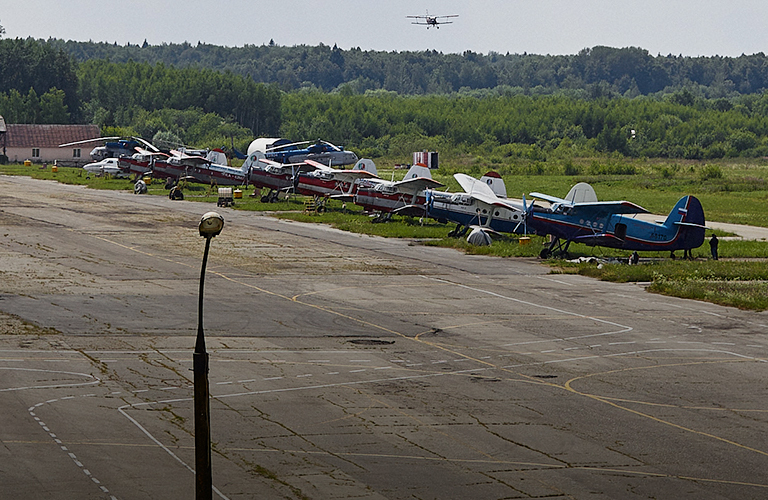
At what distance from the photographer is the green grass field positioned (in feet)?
120

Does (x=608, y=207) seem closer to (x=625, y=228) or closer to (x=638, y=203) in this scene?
(x=625, y=228)

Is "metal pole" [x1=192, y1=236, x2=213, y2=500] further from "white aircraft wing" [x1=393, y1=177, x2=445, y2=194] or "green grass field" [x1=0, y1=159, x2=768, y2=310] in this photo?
"white aircraft wing" [x1=393, y1=177, x2=445, y2=194]

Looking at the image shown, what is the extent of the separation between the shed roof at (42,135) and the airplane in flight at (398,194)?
274 ft

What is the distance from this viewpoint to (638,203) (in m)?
75.8

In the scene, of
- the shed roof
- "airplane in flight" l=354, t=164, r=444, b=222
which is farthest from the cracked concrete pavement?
the shed roof

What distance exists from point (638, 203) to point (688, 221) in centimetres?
3419

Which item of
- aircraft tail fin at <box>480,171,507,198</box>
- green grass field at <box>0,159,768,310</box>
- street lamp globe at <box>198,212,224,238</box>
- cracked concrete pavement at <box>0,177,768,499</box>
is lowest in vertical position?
cracked concrete pavement at <box>0,177,768,499</box>

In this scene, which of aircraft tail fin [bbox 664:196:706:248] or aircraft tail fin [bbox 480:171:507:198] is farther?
aircraft tail fin [bbox 480:171:507:198]

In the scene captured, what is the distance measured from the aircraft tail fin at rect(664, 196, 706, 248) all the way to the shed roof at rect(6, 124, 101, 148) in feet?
341

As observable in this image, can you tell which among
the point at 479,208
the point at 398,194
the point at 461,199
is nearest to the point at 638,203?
the point at 398,194

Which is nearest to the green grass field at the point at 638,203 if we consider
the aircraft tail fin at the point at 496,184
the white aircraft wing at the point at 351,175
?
the white aircraft wing at the point at 351,175

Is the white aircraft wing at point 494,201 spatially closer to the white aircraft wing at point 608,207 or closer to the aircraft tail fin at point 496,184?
the aircraft tail fin at point 496,184

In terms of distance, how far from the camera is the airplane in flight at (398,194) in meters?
54.7

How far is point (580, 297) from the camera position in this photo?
1315 inches
